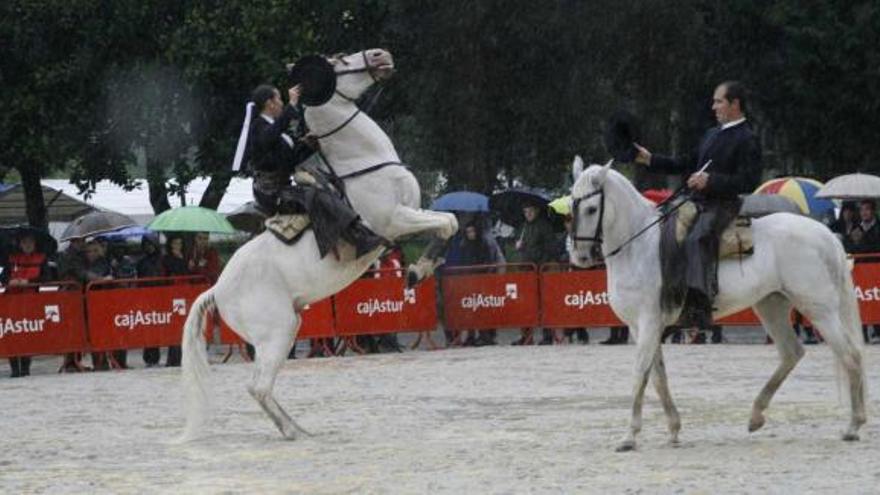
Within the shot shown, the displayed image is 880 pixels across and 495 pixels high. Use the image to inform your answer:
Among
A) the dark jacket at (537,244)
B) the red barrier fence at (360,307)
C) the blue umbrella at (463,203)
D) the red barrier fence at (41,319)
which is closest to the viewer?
the red barrier fence at (41,319)

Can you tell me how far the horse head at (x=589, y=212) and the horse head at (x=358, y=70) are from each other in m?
2.20

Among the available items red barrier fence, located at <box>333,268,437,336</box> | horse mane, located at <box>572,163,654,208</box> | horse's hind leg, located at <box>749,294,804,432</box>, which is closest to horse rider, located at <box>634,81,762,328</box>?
horse mane, located at <box>572,163,654,208</box>

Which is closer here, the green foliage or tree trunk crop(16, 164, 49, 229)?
the green foliage

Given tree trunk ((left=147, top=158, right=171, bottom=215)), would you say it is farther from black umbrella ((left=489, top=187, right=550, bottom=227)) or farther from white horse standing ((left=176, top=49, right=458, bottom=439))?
white horse standing ((left=176, top=49, right=458, bottom=439))

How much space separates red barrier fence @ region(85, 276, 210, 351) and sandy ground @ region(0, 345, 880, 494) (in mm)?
2575

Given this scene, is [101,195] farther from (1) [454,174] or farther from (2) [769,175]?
(1) [454,174]

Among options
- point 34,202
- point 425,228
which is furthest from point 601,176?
point 34,202

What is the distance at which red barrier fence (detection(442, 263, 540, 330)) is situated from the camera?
2900 centimetres

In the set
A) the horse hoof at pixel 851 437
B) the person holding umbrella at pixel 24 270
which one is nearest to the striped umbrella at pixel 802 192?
the person holding umbrella at pixel 24 270

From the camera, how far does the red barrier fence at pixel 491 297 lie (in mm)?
29000

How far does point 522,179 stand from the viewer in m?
42.6

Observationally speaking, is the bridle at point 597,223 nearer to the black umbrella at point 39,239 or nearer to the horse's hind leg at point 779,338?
the horse's hind leg at point 779,338

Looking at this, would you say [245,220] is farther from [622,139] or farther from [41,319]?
[622,139]

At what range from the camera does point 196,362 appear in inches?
645
